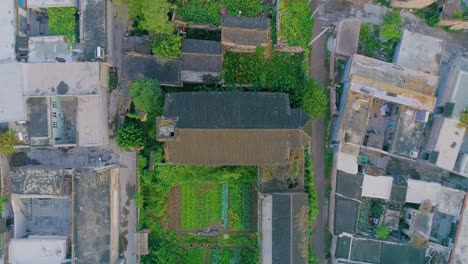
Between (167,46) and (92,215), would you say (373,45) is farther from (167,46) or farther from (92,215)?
(92,215)

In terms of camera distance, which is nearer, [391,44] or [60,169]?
[60,169]

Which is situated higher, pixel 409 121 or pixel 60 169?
pixel 409 121

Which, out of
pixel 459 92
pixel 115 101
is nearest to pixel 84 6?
pixel 115 101

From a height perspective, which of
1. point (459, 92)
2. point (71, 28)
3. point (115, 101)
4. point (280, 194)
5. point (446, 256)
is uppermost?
point (71, 28)

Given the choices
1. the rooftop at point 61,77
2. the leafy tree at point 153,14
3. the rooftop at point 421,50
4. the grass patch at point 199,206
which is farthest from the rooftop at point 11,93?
the rooftop at point 421,50

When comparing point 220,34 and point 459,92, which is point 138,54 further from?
point 459,92

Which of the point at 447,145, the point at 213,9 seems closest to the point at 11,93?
the point at 213,9

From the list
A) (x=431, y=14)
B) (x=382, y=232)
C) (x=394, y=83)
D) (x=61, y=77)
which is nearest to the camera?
(x=61, y=77)
